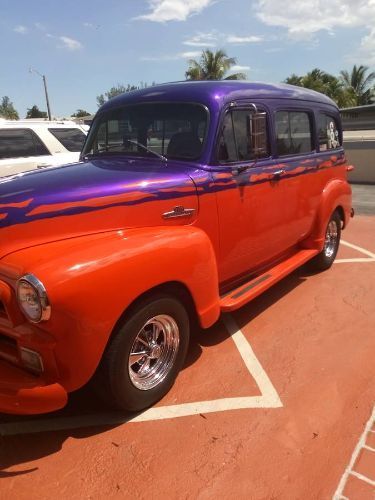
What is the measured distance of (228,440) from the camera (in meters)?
2.74

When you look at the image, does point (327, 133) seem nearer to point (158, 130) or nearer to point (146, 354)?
point (158, 130)

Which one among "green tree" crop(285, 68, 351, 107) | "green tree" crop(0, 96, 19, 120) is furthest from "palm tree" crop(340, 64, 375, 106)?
"green tree" crop(0, 96, 19, 120)

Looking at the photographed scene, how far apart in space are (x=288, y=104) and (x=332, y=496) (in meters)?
3.56

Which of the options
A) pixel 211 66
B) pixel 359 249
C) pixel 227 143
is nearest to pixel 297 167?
pixel 227 143

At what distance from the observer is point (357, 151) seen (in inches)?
595

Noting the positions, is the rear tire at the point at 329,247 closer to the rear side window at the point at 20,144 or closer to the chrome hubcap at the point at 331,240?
the chrome hubcap at the point at 331,240

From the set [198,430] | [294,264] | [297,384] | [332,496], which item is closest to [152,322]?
[198,430]

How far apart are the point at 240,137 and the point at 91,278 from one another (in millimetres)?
2001

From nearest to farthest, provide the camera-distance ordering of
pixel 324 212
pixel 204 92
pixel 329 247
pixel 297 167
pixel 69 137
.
A: pixel 204 92 → pixel 297 167 → pixel 324 212 → pixel 329 247 → pixel 69 137

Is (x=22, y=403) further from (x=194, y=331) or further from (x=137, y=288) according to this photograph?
(x=194, y=331)

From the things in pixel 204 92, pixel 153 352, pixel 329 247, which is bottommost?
pixel 329 247

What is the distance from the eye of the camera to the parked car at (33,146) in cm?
741

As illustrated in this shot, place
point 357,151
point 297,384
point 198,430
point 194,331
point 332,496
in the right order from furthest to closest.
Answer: point 357,151 → point 194,331 → point 297,384 → point 198,430 → point 332,496

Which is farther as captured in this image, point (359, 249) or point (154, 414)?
point (359, 249)
